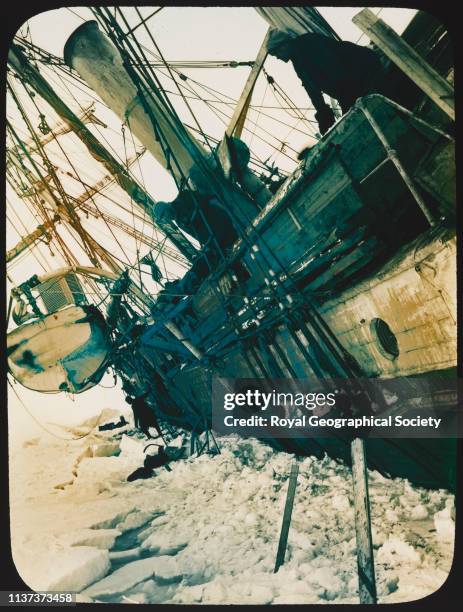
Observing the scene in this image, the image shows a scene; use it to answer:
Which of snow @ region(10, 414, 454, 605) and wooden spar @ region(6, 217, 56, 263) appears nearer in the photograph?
snow @ region(10, 414, 454, 605)

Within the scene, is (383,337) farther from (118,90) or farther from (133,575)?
(118,90)

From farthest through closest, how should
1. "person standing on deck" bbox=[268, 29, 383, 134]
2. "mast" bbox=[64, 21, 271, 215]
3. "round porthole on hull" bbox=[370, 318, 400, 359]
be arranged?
"mast" bbox=[64, 21, 271, 215], "person standing on deck" bbox=[268, 29, 383, 134], "round porthole on hull" bbox=[370, 318, 400, 359]

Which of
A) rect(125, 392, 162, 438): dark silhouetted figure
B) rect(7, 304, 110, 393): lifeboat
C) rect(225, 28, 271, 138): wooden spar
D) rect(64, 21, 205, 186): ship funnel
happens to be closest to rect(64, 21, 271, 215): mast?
rect(64, 21, 205, 186): ship funnel

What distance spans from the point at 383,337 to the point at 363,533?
1.84 m

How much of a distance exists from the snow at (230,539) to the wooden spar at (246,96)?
209 inches

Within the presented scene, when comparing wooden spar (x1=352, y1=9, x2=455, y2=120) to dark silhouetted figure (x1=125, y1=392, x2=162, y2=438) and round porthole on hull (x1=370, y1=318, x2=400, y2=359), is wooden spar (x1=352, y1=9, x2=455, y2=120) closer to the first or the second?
round porthole on hull (x1=370, y1=318, x2=400, y2=359)

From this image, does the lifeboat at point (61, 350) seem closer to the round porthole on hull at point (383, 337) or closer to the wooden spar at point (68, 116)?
the wooden spar at point (68, 116)

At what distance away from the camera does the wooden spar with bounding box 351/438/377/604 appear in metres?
2.06

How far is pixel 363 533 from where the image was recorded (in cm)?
213

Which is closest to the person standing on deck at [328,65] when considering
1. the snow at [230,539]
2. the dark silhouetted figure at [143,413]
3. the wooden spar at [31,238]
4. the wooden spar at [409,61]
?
the wooden spar at [409,61]

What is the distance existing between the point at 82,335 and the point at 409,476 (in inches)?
240

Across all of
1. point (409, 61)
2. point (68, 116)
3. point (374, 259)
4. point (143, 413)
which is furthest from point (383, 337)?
point (68, 116)

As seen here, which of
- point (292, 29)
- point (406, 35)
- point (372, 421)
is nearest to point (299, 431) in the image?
point (372, 421)

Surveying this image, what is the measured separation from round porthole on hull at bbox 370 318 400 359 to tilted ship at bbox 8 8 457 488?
0.01m
